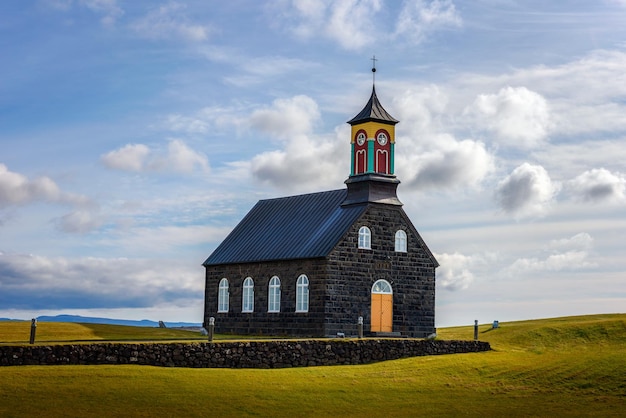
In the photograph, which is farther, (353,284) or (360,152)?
(360,152)

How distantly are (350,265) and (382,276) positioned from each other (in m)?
2.34

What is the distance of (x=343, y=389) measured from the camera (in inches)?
1404

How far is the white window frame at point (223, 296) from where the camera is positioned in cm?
5928

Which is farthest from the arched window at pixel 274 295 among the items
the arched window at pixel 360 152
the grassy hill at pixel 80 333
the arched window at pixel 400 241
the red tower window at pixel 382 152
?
the red tower window at pixel 382 152

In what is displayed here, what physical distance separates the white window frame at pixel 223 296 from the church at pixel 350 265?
22.4 inches

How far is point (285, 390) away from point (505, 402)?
8478 millimetres

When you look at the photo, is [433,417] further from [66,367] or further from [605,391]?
[66,367]

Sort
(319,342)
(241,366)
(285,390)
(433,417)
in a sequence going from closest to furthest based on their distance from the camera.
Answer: (433,417), (285,390), (241,366), (319,342)

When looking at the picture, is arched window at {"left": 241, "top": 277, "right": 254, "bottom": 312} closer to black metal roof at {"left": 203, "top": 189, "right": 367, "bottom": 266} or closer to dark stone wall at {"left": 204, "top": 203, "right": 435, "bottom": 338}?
dark stone wall at {"left": 204, "top": 203, "right": 435, "bottom": 338}

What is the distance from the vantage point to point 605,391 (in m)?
36.7

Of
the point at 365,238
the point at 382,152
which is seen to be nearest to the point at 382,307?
the point at 365,238

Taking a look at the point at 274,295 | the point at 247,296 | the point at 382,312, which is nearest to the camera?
the point at 382,312

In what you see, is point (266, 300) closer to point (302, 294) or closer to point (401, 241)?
point (302, 294)

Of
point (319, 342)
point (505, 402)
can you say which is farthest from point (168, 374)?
point (505, 402)
